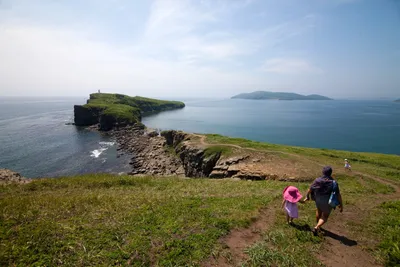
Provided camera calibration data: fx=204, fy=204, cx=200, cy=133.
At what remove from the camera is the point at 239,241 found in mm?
10047

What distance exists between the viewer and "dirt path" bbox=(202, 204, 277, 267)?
8648mm

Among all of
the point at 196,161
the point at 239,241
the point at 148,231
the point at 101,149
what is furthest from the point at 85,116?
the point at 239,241

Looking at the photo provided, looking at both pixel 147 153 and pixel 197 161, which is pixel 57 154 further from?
pixel 197 161

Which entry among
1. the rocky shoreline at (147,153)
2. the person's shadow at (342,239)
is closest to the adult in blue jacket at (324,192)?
the person's shadow at (342,239)

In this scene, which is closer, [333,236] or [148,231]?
[333,236]

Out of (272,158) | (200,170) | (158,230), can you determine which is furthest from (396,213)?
(200,170)

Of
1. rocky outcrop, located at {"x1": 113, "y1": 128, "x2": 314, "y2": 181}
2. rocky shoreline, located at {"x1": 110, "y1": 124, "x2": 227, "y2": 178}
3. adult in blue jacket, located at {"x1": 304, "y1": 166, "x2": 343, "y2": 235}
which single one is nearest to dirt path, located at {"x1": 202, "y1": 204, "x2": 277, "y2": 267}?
adult in blue jacket, located at {"x1": 304, "y1": 166, "x2": 343, "y2": 235}

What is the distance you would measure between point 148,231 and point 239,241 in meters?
4.66

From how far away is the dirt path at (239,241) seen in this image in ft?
28.4

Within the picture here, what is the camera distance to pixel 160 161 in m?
60.0

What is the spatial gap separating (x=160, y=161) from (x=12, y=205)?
47.4 m

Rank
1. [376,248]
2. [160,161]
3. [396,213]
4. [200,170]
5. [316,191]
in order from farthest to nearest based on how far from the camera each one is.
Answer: [160,161], [200,170], [396,213], [316,191], [376,248]

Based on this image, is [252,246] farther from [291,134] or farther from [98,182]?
[291,134]

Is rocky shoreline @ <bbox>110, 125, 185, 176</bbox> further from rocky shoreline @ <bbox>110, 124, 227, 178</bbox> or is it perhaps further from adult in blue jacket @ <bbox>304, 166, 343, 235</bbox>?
adult in blue jacket @ <bbox>304, 166, 343, 235</bbox>
